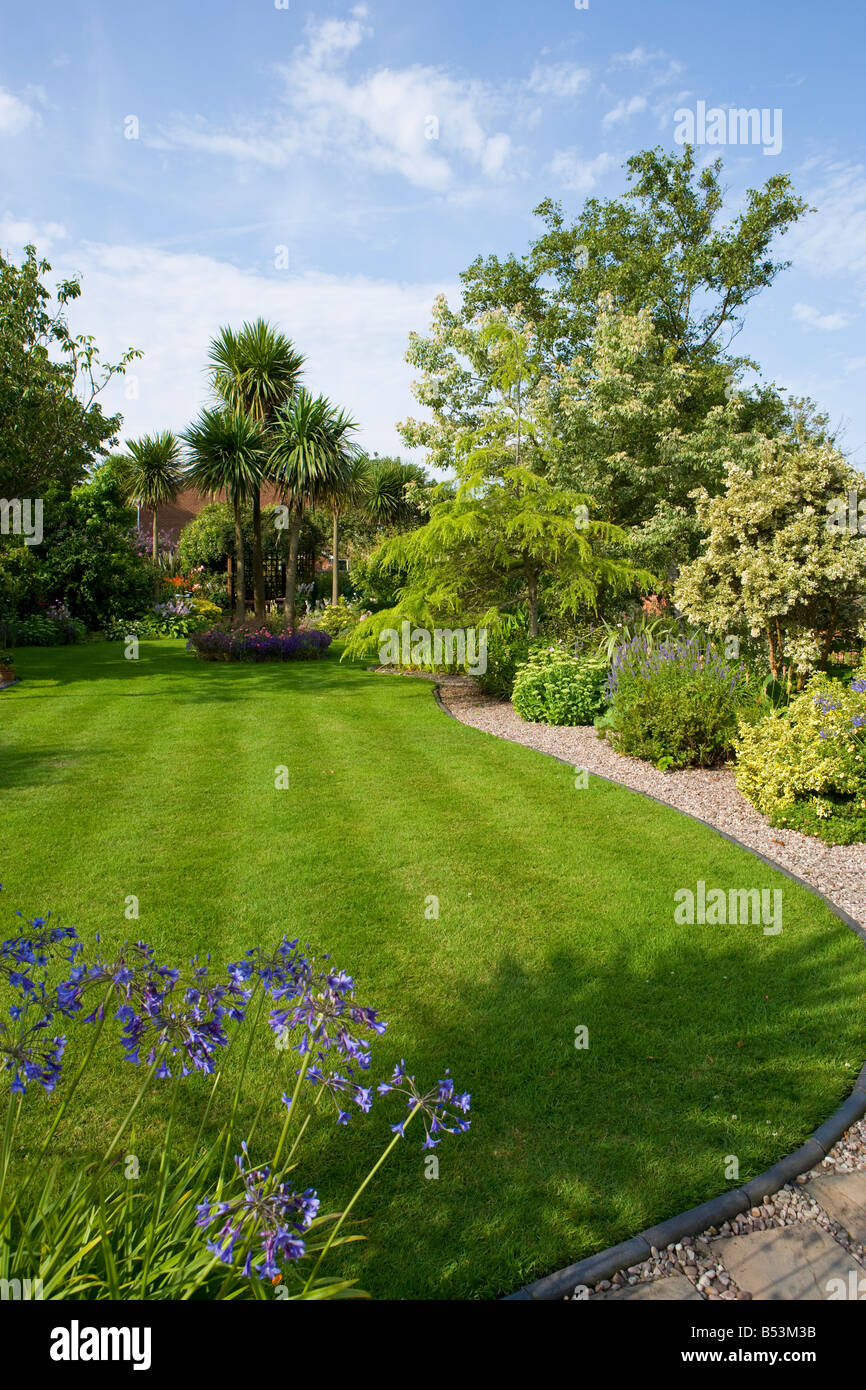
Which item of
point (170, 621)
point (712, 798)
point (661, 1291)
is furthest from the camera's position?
point (170, 621)

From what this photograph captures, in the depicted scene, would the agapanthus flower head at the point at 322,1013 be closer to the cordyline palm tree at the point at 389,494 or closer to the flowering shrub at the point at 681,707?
the flowering shrub at the point at 681,707

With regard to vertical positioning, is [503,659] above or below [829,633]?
below

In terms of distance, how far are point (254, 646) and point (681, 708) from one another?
11848mm

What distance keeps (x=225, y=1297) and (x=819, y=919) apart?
4442mm

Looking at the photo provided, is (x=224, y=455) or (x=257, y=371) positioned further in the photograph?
(x=257, y=371)

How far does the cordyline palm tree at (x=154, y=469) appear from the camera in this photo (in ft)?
83.5

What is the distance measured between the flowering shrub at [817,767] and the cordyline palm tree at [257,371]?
50.4 feet

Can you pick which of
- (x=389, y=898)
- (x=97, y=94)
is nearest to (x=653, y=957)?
(x=389, y=898)

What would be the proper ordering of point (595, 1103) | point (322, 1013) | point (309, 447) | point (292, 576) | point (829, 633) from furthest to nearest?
point (292, 576) → point (309, 447) → point (829, 633) → point (595, 1103) → point (322, 1013)

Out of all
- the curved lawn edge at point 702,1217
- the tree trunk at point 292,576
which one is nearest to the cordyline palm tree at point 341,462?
the tree trunk at point 292,576

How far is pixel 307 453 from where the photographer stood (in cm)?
1875

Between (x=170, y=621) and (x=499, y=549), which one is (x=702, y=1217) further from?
(x=170, y=621)

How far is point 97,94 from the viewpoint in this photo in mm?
9367

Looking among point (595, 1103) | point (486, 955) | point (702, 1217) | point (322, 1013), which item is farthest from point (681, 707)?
point (322, 1013)
